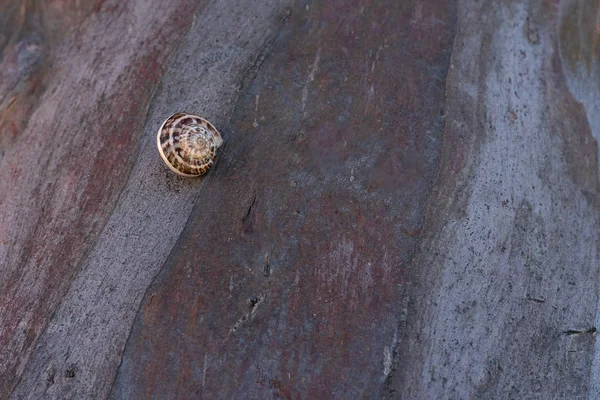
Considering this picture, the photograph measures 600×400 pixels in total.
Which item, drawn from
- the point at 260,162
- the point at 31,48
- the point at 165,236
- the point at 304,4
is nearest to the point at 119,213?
the point at 165,236

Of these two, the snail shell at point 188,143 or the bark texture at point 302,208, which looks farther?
the snail shell at point 188,143

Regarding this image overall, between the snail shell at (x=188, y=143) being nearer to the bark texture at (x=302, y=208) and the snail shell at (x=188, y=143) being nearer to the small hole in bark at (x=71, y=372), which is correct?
the bark texture at (x=302, y=208)

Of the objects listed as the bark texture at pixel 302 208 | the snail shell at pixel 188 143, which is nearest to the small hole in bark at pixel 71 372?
the bark texture at pixel 302 208

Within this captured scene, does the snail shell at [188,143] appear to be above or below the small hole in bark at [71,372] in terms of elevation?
above

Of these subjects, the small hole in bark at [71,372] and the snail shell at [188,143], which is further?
the snail shell at [188,143]

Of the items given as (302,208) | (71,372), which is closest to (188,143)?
(302,208)

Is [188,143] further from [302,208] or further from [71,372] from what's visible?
[71,372]

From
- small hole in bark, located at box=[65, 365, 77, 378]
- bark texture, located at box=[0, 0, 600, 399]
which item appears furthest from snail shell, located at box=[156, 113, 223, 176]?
small hole in bark, located at box=[65, 365, 77, 378]
